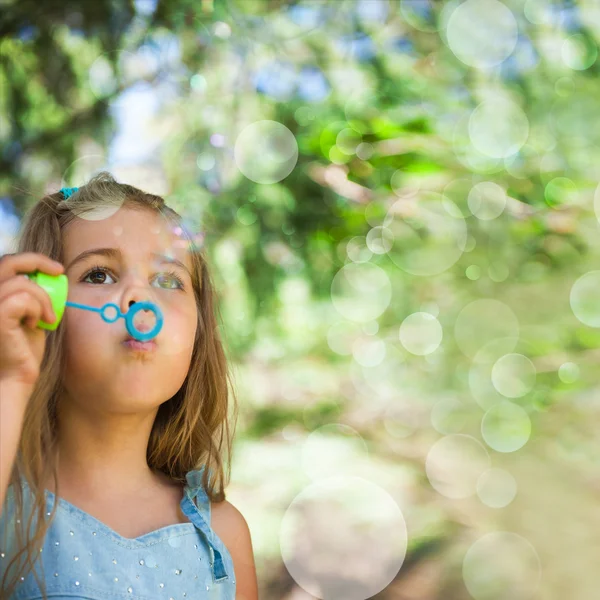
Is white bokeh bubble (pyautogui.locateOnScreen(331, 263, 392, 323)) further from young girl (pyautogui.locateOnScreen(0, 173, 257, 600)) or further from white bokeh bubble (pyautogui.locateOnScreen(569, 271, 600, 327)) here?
young girl (pyautogui.locateOnScreen(0, 173, 257, 600))

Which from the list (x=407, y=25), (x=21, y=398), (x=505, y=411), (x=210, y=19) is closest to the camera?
(x=21, y=398)

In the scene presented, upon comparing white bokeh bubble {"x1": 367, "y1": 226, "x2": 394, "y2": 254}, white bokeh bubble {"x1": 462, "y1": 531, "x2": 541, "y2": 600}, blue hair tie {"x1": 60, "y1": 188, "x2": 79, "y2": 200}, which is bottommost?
white bokeh bubble {"x1": 462, "y1": 531, "x2": 541, "y2": 600}

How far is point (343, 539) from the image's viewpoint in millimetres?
2529

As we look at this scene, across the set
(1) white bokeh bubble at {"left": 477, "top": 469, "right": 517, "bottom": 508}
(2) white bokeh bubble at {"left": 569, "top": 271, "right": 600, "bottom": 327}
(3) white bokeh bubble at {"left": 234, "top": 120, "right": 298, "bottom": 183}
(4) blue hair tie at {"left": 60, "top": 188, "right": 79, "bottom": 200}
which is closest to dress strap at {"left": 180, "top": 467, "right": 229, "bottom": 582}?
(4) blue hair tie at {"left": 60, "top": 188, "right": 79, "bottom": 200}

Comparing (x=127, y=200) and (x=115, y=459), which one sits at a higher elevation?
(x=127, y=200)

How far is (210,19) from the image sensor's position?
5.80 ft

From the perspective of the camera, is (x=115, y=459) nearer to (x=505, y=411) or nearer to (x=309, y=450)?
(x=505, y=411)

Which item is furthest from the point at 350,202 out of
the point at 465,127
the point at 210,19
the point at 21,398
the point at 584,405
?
the point at 21,398

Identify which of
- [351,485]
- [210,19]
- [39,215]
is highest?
[210,19]

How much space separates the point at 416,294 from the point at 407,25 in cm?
78

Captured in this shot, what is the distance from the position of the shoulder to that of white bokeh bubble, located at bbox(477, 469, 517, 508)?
1677mm

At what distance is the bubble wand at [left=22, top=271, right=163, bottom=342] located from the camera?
747 mm

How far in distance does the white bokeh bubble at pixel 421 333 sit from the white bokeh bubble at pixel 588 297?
1.31 ft

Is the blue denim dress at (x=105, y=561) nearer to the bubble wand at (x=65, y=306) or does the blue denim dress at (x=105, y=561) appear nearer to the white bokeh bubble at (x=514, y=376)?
the bubble wand at (x=65, y=306)
